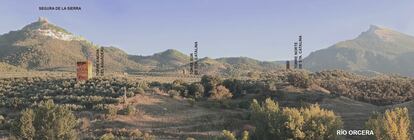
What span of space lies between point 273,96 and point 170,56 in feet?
431

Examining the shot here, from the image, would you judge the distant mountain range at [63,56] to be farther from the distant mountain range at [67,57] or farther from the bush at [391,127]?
the bush at [391,127]

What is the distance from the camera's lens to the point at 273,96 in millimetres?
55219

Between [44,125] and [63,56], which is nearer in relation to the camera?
[44,125]

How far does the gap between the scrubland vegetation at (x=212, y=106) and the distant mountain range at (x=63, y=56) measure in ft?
137

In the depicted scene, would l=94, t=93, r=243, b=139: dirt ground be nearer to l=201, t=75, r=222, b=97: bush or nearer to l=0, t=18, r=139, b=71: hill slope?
l=201, t=75, r=222, b=97: bush

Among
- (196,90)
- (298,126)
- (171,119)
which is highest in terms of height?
(196,90)

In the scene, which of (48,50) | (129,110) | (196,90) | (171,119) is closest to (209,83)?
(196,90)

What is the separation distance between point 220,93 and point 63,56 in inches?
3329

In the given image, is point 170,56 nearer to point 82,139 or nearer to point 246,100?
point 246,100

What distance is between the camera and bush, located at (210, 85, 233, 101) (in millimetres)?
54347

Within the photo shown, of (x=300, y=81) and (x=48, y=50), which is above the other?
(x=48, y=50)

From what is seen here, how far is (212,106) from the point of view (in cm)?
4934

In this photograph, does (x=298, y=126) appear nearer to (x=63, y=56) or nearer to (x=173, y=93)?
(x=173, y=93)

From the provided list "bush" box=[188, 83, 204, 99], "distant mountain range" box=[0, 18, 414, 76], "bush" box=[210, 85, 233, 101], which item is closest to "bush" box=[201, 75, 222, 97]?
"bush" box=[210, 85, 233, 101]
